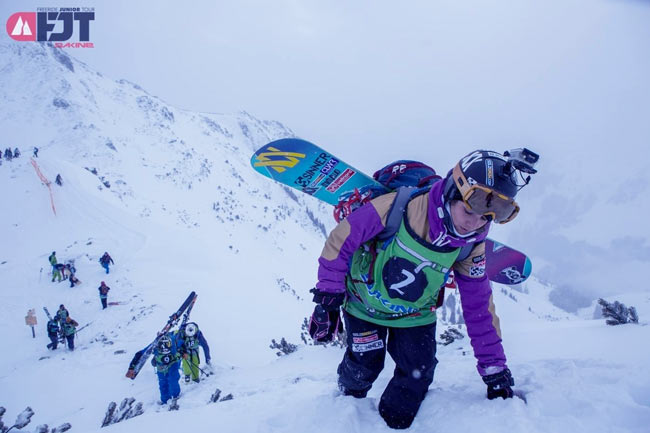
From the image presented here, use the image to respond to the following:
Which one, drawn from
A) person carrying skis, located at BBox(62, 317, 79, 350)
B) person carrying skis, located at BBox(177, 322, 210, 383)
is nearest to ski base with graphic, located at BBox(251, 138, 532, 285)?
person carrying skis, located at BBox(177, 322, 210, 383)

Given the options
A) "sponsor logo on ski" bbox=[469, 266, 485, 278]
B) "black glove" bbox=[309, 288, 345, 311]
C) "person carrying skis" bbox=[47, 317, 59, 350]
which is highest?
Answer: "sponsor logo on ski" bbox=[469, 266, 485, 278]

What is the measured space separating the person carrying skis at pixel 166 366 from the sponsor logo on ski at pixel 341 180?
5.30 metres

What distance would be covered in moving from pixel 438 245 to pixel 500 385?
1204mm

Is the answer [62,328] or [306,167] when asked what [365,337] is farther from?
[62,328]

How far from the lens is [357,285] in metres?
3.25

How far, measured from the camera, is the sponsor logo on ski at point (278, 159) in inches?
182

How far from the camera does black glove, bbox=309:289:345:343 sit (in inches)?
115

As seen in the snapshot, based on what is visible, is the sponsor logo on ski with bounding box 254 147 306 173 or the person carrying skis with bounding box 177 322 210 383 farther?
the person carrying skis with bounding box 177 322 210 383

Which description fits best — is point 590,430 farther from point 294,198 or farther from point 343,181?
point 294,198

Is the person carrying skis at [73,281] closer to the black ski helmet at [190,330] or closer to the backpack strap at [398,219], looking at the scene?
the black ski helmet at [190,330]

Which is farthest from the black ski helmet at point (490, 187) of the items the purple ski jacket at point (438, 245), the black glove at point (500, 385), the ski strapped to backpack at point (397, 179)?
the black glove at point (500, 385)

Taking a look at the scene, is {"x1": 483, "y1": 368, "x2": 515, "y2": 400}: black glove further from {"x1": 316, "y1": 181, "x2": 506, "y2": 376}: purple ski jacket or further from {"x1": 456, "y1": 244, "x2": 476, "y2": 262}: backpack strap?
{"x1": 456, "y1": 244, "x2": 476, "y2": 262}: backpack strap

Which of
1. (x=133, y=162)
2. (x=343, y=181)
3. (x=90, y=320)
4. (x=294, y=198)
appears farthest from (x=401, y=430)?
(x=294, y=198)

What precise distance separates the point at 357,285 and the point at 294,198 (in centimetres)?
8139
